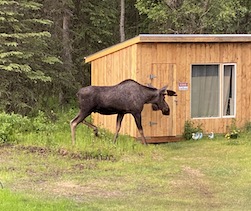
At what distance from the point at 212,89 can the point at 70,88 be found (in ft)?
24.7

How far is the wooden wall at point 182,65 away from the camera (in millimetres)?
13297

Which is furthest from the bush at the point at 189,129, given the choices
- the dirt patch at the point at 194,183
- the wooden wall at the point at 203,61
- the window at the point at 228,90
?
the dirt patch at the point at 194,183

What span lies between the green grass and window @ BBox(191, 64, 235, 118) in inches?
41.4

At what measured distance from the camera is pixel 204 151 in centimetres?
1186

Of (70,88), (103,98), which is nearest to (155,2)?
(70,88)

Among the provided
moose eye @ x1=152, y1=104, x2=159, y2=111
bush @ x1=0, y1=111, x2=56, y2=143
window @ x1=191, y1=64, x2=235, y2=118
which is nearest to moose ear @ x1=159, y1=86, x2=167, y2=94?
moose eye @ x1=152, y1=104, x2=159, y2=111

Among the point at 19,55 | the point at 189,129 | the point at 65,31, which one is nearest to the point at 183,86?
the point at 189,129

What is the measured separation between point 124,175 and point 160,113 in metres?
4.59

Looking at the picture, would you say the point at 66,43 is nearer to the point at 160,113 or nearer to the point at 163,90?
the point at 160,113

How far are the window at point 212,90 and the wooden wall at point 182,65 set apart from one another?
16cm

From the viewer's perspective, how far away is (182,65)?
13719 millimetres

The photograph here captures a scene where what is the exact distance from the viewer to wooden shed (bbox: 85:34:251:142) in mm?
13336

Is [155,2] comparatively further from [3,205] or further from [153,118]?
[3,205]

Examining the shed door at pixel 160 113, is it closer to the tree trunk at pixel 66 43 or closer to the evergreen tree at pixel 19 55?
the evergreen tree at pixel 19 55
